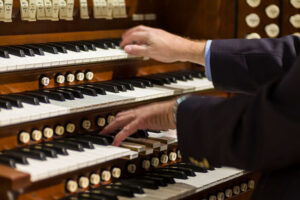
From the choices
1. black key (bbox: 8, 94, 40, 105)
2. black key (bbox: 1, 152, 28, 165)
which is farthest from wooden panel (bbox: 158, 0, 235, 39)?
black key (bbox: 1, 152, 28, 165)

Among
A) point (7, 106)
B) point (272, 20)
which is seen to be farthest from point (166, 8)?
point (7, 106)

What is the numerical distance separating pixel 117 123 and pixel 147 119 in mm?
204

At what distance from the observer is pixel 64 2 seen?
2588 millimetres

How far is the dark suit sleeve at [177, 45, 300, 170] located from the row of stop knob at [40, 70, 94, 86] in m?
0.72

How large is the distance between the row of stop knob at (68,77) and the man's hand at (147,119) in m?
0.31

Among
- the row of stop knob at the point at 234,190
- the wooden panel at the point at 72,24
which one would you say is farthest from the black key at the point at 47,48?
the row of stop knob at the point at 234,190

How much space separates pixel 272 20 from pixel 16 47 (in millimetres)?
1496

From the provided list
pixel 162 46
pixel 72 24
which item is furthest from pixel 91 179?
pixel 72 24

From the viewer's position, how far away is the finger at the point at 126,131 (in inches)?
87.0

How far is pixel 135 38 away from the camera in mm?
2645

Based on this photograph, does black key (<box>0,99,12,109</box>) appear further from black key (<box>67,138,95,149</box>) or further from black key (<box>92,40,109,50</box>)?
black key (<box>92,40,109,50</box>)

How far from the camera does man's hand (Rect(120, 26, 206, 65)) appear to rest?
2.61m

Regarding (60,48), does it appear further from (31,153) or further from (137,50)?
(31,153)

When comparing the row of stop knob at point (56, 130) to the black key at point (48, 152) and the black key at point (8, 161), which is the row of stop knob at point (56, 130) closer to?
the black key at point (48, 152)
